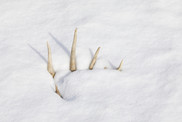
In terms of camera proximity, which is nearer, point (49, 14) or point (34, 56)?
point (34, 56)

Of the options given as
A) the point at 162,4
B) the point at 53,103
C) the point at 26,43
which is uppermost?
the point at 162,4

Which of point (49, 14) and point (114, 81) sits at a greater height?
point (49, 14)

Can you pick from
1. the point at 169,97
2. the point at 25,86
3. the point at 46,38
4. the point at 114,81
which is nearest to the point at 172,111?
the point at 169,97

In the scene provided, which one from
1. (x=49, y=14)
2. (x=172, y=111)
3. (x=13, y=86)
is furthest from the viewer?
(x=49, y=14)

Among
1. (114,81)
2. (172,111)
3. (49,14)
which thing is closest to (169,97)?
(172,111)

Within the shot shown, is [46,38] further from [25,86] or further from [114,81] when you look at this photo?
[114,81]

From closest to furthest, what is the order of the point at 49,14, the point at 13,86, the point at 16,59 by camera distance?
the point at 13,86
the point at 16,59
the point at 49,14
